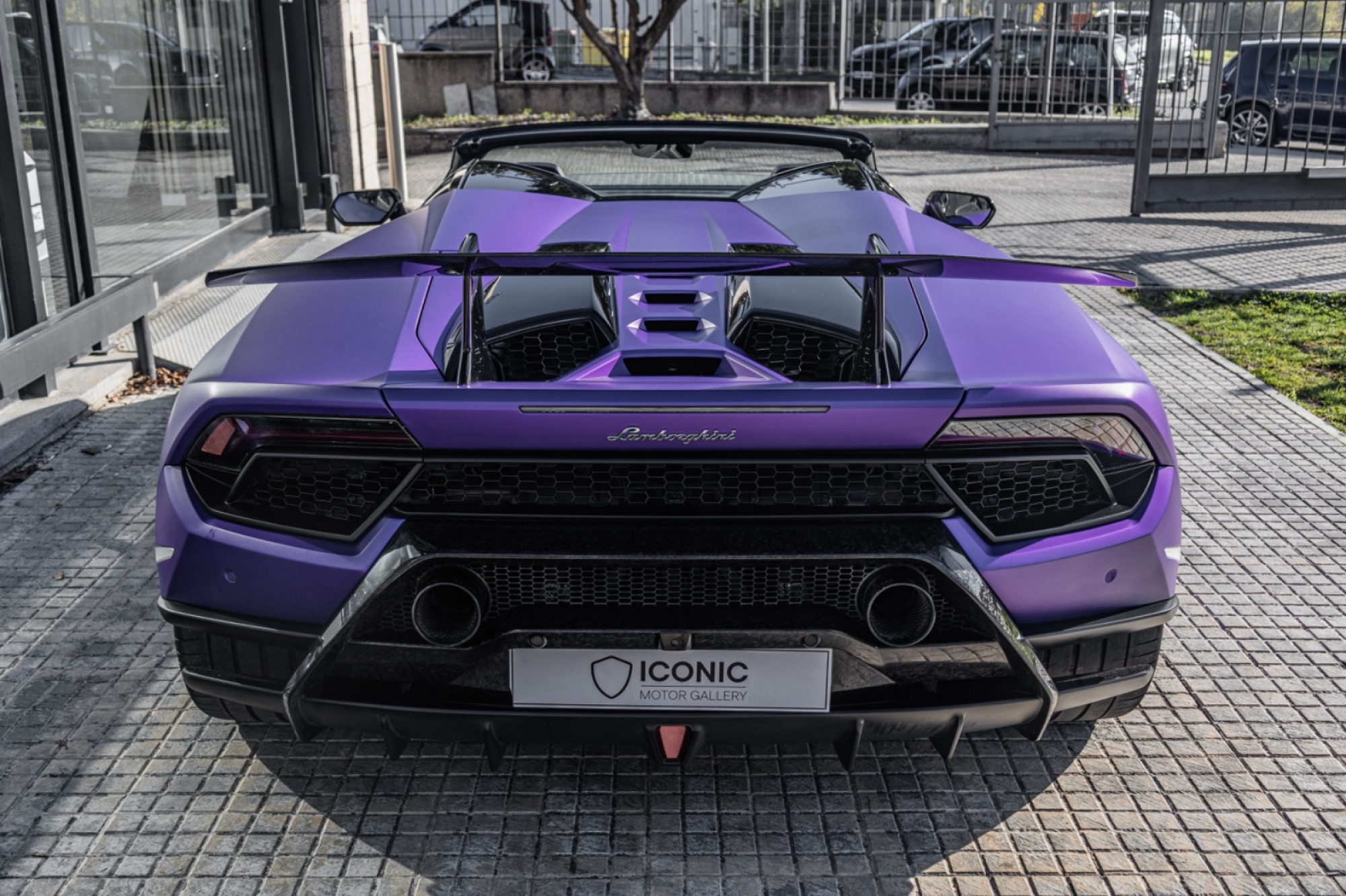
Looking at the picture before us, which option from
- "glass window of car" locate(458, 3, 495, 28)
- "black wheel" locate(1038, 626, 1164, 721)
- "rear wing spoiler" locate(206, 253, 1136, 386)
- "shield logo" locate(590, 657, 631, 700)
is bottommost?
"black wheel" locate(1038, 626, 1164, 721)

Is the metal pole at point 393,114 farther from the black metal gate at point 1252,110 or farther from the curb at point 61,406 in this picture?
the black metal gate at point 1252,110

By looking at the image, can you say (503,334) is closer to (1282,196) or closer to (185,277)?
(185,277)

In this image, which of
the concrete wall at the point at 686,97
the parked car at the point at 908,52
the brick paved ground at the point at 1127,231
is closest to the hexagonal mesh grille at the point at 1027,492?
the brick paved ground at the point at 1127,231

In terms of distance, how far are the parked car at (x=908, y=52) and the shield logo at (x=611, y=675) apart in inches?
786

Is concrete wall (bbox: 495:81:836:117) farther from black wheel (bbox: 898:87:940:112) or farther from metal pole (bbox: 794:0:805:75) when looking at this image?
black wheel (bbox: 898:87:940:112)

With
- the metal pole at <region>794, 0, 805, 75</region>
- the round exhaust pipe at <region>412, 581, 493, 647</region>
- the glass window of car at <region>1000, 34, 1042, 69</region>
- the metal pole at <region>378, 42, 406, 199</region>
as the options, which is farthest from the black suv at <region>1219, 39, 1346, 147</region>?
the round exhaust pipe at <region>412, 581, 493, 647</region>

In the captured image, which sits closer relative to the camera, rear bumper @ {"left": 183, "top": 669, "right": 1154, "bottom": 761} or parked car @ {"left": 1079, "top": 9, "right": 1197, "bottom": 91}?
rear bumper @ {"left": 183, "top": 669, "right": 1154, "bottom": 761}

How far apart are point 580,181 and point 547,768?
1880mm

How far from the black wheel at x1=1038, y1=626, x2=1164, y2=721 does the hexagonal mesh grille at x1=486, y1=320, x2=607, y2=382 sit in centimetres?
116

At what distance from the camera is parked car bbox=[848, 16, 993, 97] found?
20703 millimetres

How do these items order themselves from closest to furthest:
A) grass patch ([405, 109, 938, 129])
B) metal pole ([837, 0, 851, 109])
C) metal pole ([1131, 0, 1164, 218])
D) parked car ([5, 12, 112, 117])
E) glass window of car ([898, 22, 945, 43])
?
parked car ([5, 12, 112, 117]) → metal pole ([1131, 0, 1164, 218]) → grass patch ([405, 109, 938, 129]) → glass window of car ([898, 22, 945, 43]) → metal pole ([837, 0, 851, 109])

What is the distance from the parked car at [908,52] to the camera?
2070 cm

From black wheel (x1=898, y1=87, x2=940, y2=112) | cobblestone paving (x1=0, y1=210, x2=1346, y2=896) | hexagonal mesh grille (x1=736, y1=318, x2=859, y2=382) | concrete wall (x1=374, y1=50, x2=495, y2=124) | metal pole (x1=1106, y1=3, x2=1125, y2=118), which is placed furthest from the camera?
black wheel (x1=898, y1=87, x2=940, y2=112)

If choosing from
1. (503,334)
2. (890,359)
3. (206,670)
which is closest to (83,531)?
(206,670)
